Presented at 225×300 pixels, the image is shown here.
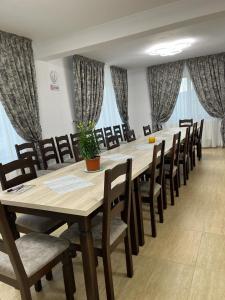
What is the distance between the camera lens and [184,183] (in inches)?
147

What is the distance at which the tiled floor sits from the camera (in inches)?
66.2

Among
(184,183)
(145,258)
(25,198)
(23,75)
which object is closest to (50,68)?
(23,75)

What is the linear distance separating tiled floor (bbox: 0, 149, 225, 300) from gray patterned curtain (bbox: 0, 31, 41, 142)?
7.44ft

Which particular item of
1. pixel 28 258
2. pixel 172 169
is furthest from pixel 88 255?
pixel 172 169

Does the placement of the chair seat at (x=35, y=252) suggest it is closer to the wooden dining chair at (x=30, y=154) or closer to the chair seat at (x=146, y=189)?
the chair seat at (x=146, y=189)

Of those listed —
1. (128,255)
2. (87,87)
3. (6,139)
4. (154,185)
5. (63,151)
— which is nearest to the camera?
(128,255)

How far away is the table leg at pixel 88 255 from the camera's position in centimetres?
137

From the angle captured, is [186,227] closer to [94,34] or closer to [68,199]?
[68,199]

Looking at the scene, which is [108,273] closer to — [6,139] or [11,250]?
[11,250]

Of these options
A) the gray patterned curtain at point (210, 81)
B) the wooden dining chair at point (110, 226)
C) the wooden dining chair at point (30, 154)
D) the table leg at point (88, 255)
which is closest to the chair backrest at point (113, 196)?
the wooden dining chair at point (110, 226)

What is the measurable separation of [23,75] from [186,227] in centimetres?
315

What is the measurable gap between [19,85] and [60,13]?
1217 millimetres

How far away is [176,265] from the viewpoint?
1.93 m

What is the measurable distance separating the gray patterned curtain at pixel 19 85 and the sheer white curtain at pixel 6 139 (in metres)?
0.11
